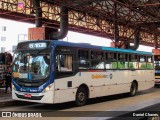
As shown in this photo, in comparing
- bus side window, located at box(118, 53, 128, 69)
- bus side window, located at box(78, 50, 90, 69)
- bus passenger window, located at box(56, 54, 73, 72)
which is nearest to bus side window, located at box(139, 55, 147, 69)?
bus side window, located at box(118, 53, 128, 69)

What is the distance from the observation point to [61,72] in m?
12.2

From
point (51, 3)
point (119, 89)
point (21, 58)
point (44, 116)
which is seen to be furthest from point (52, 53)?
point (51, 3)

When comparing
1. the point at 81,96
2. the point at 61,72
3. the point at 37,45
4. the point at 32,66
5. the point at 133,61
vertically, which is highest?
the point at 37,45

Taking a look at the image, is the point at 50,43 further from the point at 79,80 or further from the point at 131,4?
the point at 131,4

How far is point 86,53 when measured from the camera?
46.0 ft

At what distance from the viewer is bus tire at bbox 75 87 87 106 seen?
43.5 ft

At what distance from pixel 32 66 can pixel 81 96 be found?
103 inches

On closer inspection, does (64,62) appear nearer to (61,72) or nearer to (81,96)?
(61,72)

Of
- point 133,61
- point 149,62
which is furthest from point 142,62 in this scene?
point 133,61

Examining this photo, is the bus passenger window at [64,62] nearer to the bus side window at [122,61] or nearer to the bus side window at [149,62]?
the bus side window at [122,61]

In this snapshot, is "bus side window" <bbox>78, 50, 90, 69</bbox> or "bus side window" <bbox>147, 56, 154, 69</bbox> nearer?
"bus side window" <bbox>78, 50, 90, 69</bbox>

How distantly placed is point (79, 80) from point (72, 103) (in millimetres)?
1534

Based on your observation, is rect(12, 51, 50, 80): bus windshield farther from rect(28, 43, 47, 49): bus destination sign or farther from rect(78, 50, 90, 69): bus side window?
rect(78, 50, 90, 69): bus side window

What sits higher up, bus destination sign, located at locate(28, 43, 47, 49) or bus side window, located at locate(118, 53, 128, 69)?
bus destination sign, located at locate(28, 43, 47, 49)
